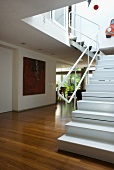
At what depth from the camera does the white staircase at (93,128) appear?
2178 millimetres

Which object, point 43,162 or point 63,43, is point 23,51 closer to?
point 63,43

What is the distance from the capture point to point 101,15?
638 centimetres

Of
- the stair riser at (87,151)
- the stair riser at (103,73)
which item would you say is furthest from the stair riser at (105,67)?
the stair riser at (87,151)

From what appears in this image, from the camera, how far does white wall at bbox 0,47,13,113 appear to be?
541cm

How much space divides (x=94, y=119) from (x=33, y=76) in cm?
427

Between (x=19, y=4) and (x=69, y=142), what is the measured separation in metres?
2.57

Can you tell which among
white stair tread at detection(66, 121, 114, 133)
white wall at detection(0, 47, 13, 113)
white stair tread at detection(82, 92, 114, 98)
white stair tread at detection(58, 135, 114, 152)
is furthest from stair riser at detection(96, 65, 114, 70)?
white wall at detection(0, 47, 13, 113)

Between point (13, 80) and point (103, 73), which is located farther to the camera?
point (13, 80)

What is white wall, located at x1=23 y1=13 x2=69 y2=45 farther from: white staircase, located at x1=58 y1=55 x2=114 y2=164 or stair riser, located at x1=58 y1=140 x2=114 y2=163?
stair riser, located at x1=58 y1=140 x2=114 y2=163

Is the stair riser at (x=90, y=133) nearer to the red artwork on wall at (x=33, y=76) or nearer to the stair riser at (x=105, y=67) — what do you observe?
the stair riser at (x=105, y=67)

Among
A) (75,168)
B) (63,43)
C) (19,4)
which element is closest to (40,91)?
(63,43)

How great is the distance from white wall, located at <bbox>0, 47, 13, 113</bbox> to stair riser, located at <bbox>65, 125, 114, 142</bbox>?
3.62 meters

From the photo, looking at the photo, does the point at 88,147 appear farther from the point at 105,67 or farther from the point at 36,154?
the point at 105,67

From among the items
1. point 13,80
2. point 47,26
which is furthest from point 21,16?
point 13,80
